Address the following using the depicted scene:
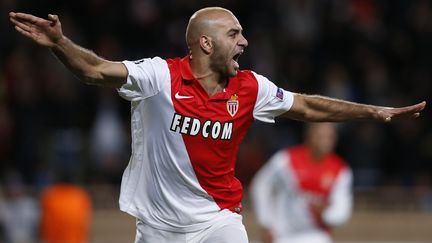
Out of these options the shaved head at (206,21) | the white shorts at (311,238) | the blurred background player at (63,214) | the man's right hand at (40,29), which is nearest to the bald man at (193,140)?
the shaved head at (206,21)

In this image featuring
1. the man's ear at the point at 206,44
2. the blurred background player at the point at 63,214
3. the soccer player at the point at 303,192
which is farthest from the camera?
the blurred background player at the point at 63,214

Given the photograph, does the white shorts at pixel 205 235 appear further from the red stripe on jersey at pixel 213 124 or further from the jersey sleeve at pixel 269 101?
the jersey sleeve at pixel 269 101

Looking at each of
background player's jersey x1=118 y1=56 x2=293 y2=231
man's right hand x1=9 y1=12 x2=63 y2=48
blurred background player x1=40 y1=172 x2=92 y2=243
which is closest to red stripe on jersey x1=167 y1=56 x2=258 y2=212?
background player's jersey x1=118 y1=56 x2=293 y2=231

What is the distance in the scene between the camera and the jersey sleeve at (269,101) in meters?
6.94

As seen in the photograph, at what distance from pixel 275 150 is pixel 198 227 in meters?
7.28

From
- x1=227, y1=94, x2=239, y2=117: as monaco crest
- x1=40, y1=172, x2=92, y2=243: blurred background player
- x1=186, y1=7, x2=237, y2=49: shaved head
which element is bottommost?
x1=40, y1=172, x2=92, y2=243: blurred background player

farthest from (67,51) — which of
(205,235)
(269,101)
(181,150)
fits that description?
(269,101)

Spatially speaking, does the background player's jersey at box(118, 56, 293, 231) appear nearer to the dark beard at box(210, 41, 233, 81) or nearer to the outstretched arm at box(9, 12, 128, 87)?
the dark beard at box(210, 41, 233, 81)

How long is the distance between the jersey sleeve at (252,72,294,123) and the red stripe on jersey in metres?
0.06

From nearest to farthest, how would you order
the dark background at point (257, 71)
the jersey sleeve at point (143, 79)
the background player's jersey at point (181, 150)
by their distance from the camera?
1. the jersey sleeve at point (143, 79)
2. the background player's jersey at point (181, 150)
3. the dark background at point (257, 71)

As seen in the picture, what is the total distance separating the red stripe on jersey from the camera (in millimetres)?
6578

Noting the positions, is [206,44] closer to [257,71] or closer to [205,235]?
[205,235]

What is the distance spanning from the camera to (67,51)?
590 cm

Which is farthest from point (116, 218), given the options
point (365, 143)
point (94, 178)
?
point (365, 143)
